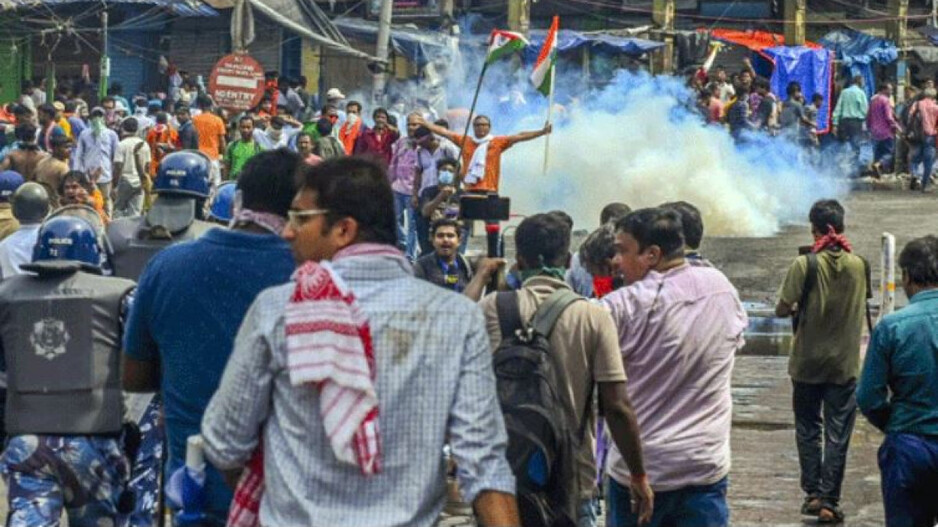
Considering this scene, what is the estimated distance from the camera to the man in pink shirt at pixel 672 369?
630 cm

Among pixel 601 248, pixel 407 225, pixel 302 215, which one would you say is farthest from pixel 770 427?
pixel 302 215

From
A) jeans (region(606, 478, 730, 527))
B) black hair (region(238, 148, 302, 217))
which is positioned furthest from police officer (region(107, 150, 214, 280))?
black hair (region(238, 148, 302, 217))

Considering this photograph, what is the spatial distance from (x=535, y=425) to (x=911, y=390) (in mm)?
1696

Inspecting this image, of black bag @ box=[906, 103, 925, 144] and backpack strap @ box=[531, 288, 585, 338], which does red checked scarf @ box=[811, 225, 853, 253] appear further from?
black bag @ box=[906, 103, 925, 144]

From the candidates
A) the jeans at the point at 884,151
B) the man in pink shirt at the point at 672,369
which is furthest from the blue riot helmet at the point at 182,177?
the jeans at the point at 884,151

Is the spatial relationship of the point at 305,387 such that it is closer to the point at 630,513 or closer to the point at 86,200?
the point at 630,513

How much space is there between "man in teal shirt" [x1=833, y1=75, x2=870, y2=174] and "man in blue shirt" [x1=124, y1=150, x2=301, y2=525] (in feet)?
85.7

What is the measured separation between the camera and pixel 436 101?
32.4 meters

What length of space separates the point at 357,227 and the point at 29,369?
2821mm

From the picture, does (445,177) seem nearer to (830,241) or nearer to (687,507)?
(830,241)

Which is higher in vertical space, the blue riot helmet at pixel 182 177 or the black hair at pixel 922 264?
the blue riot helmet at pixel 182 177

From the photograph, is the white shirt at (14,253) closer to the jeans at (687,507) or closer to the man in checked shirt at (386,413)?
the jeans at (687,507)

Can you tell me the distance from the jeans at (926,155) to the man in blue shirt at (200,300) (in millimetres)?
24325

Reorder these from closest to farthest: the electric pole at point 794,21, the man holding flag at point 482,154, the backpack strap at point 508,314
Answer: the backpack strap at point 508,314 → the man holding flag at point 482,154 → the electric pole at point 794,21
